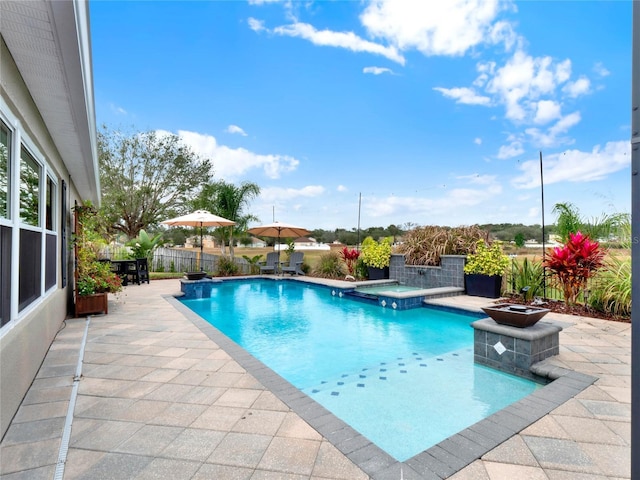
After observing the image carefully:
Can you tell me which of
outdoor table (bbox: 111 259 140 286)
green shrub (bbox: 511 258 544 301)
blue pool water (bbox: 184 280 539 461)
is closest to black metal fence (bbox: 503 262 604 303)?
green shrub (bbox: 511 258 544 301)

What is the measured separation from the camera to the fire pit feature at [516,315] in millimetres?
3961

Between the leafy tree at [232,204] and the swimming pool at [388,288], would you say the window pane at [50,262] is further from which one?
the leafy tree at [232,204]

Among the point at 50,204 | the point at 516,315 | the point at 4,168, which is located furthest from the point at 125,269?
the point at 516,315

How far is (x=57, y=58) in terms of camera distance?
2594 mm

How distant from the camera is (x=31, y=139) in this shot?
11.5ft

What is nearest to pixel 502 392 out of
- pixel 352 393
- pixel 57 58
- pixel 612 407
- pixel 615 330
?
pixel 612 407

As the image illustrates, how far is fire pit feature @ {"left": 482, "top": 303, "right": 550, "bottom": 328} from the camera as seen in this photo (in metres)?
3.96

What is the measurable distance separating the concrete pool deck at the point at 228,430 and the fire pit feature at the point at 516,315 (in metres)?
0.51

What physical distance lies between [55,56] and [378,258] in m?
10.4

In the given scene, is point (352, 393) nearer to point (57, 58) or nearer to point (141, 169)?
point (57, 58)

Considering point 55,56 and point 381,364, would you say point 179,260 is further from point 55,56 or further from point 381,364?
point 55,56

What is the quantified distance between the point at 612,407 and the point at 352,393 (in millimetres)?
2318

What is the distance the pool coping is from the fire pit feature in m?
0.55

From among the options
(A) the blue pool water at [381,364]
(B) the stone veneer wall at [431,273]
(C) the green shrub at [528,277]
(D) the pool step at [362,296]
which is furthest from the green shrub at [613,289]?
(D) the pool step at [362,296]
